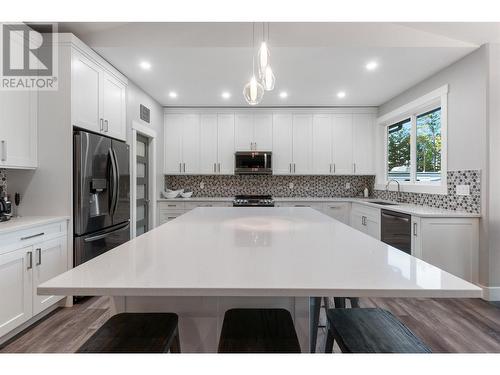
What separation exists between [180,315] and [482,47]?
141 inches

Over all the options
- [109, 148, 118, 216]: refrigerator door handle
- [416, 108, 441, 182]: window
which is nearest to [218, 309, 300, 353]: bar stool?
[109, 148, 118, 216]: refrigerator door handle

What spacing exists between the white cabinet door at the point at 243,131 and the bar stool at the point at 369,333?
4.03m

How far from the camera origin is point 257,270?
3.15 feet

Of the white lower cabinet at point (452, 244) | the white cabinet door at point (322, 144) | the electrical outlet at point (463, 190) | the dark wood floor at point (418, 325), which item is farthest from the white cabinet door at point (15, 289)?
the white cabinet door at point (322, 144)

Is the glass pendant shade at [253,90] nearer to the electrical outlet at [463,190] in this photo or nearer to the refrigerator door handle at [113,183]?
the refrigerator door handle at [113,183]

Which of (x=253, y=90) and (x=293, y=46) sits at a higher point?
(x=293, y=46)

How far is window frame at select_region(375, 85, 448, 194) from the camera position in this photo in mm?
3332

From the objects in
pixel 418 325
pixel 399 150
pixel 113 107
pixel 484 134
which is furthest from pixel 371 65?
pixel 113 107

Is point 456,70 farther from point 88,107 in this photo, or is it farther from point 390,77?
point 88,107

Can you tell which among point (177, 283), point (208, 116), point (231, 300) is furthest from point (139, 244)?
point (208, 116)

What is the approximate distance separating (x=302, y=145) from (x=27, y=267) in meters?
4.15

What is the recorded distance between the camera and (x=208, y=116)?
5.07 metres

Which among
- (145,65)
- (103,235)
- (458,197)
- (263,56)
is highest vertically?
(145,65)

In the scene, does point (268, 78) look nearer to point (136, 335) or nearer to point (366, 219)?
point (136, 335)
